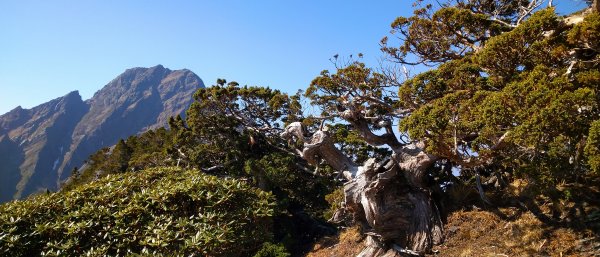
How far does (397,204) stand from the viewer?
10.8 meters

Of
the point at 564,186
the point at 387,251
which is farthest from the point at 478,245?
the point at 564,186

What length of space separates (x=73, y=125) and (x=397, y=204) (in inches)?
7122

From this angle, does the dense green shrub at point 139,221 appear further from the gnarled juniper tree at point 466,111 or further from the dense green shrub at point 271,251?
the dense green shrub at point 271,251

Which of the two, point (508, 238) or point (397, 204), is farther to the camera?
point (397, 204)

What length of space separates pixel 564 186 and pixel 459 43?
5812mm

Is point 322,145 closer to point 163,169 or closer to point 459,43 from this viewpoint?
point 163,169

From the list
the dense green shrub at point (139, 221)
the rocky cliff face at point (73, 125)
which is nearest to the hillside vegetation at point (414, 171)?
the dense green shrub at point (139, 221)

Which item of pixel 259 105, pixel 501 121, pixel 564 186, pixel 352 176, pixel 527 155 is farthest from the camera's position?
pixel 259 105

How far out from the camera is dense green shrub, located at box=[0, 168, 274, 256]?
17.5 feet

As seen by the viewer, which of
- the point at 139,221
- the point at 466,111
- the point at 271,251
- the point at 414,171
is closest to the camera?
the point at 139,221

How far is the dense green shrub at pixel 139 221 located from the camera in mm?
5320

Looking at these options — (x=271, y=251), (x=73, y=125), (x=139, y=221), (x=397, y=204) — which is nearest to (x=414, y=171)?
(x=397, y=204)

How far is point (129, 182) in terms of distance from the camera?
681 cm

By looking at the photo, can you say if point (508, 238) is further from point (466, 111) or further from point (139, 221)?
point (139, 221)
